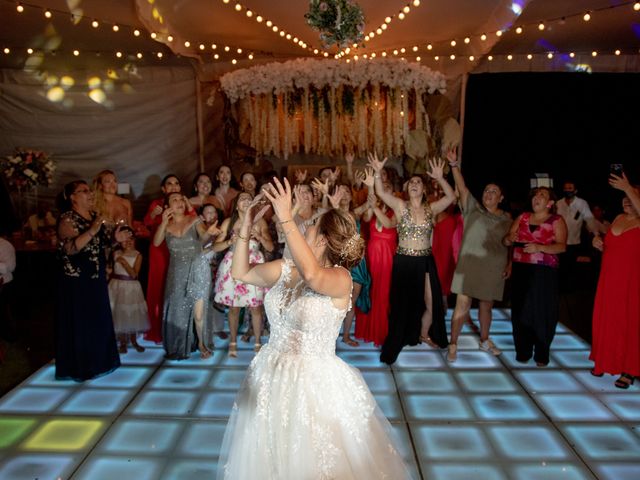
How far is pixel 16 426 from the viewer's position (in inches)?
145

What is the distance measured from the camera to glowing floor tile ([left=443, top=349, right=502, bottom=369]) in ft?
15.6

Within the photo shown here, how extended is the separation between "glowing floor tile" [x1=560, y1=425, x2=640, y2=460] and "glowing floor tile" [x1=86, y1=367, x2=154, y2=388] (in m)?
3.04

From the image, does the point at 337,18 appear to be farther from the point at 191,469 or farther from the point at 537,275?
the point at 191,469

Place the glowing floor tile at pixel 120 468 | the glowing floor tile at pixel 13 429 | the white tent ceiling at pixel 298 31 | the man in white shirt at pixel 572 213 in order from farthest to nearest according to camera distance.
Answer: the man in white shirt at pixel 572 213, the white tent ceiling at pixel 298 31, the glowing floor tile at pixel 13 429, the glowing floor tile at pixel 120 468

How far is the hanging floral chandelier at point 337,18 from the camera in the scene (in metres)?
5.66

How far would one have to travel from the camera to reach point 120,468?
3.22 metres

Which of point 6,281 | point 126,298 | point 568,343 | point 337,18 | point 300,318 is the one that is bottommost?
point 568,343

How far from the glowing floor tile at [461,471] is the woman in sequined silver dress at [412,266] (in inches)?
60.8

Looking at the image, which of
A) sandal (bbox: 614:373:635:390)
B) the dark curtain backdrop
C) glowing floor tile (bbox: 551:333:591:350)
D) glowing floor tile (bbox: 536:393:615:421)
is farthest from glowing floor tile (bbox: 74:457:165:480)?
the dark curtain backdrop

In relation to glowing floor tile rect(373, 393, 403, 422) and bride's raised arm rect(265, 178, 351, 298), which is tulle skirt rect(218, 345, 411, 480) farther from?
glowing floor tile rect(373, 393, 403, 422)

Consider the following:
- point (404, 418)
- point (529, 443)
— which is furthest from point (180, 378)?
point (529, 443)

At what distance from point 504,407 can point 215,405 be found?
2.00m

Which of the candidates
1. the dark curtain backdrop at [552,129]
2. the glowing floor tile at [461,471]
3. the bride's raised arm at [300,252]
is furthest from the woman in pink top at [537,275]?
the dark curtain backdrop at [552,129]

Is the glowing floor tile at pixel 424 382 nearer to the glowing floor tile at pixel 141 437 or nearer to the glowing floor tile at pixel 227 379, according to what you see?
the glowing floor tile at pixel 227 379
